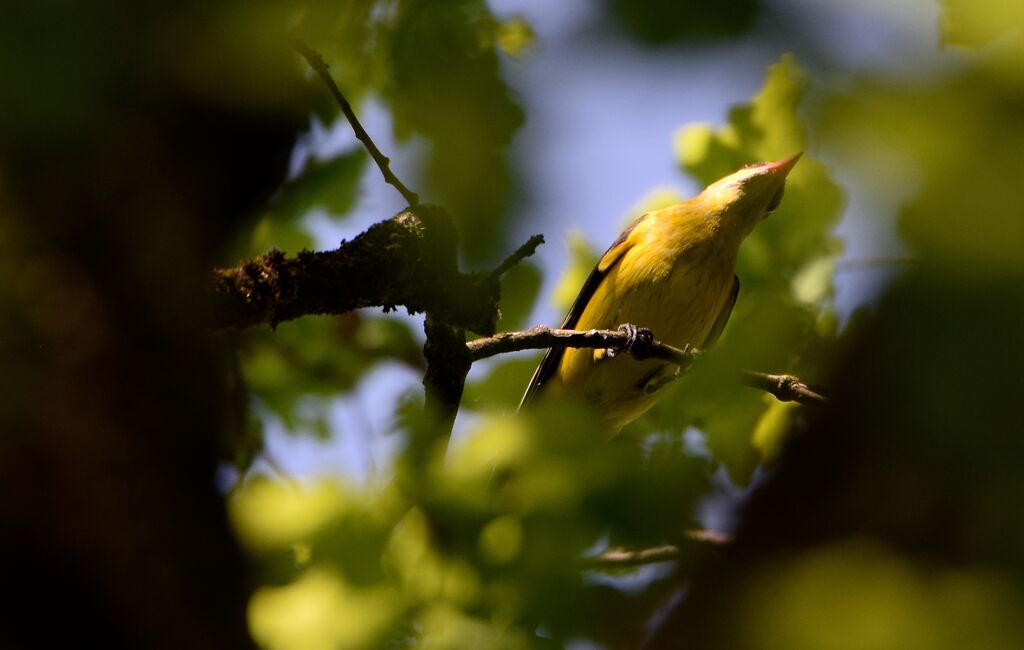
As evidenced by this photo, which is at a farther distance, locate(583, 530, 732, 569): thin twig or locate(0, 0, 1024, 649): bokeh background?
locate(583, 530, 732, 569): thin twig

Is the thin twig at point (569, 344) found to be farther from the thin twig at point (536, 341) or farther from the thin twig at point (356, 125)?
the thin twig at point (356, 125)

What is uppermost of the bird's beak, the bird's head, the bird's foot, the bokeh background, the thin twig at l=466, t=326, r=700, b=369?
the bird's head


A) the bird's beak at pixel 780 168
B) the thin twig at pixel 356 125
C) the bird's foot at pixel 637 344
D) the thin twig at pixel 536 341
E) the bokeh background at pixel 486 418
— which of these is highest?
the bird's beak at pixel 780 168

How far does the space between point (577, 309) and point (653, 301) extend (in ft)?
1.70

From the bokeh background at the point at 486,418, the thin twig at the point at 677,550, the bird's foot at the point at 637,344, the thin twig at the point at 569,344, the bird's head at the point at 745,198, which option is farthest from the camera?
the bird's head at the point at 745,198

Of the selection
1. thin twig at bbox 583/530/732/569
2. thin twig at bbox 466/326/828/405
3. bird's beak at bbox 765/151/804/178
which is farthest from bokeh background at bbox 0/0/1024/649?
bird's beak at bbox 765/151/804/178

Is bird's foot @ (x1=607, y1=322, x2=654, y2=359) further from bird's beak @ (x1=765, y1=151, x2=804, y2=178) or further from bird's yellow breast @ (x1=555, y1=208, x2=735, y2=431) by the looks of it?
bird's beak @ (x1=765, y1=151, x2=804, y2=178)

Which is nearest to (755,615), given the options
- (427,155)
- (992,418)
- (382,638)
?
(992,418)

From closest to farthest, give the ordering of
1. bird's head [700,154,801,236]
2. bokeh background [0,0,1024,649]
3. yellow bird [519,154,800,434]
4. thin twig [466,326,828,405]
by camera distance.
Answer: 1. bokeh background [0,0,1024,649]
2. thin twig [466,326,828,405]
3. bird's head [700,154,801,236]
4. yellow bird [519,154,800,434]

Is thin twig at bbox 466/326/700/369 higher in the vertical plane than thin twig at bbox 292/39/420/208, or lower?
higher

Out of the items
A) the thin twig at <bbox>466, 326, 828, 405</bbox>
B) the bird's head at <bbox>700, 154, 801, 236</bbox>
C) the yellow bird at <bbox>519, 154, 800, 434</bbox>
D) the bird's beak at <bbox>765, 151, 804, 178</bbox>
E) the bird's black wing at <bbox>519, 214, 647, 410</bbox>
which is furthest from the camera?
the bird's black wing at <bbox>519, 214, 647, 410</bbox>

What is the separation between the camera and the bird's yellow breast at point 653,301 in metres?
5.29

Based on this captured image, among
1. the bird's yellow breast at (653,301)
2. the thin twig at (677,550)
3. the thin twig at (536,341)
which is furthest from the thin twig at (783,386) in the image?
the bird's yellow breast at (653,301)

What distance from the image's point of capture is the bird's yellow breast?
5289 mm
